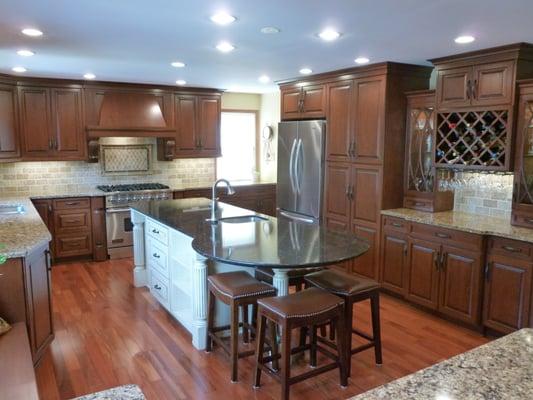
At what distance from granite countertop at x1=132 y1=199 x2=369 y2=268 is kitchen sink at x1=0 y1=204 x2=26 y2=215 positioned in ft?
4.26

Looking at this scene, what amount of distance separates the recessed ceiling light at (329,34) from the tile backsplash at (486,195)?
203 centimetres

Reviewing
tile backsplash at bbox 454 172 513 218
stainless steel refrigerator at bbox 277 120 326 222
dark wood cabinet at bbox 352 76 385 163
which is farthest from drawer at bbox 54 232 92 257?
tile backsplash at bbox 454 172 513 218

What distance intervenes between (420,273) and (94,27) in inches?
132

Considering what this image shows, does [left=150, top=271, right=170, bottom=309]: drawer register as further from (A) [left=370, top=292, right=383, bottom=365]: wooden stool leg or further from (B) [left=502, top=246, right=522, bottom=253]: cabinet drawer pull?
(B) [left=502, top=246, right=522, bottom=253]: cabinet drawer pull

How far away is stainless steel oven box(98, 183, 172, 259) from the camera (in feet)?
19.4

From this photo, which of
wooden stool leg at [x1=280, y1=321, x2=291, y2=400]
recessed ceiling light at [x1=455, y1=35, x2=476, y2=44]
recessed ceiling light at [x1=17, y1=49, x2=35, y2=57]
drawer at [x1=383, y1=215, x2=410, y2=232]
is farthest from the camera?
drawer at [x1=383, y1=215, x2=410, y2=232]

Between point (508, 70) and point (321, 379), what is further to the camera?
point (508, 70)

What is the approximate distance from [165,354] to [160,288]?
99 cm

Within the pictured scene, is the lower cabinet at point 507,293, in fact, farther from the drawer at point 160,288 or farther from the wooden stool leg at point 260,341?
the drawer at point 160,288

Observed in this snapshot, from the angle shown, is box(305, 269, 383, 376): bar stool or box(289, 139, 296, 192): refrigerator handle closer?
box(305, 269, 383, 376): bar stool

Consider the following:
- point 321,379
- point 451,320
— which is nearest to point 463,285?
point 451,320

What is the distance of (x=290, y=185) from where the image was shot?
5.66 meters

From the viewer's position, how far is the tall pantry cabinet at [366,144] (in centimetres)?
452

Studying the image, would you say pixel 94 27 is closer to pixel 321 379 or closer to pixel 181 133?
pixel 321 379
